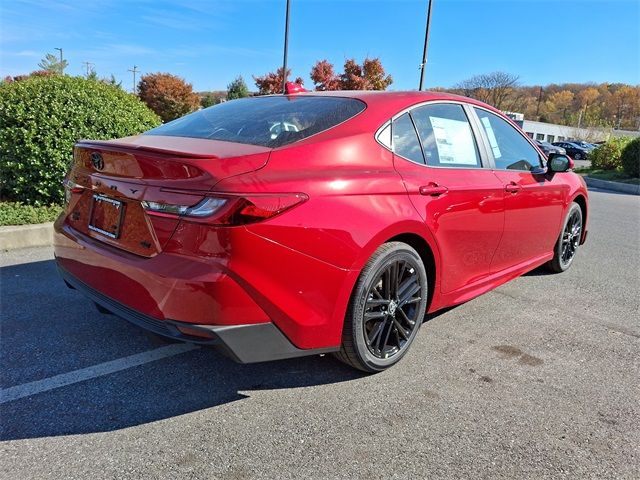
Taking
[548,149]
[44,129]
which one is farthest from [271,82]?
[44,129]

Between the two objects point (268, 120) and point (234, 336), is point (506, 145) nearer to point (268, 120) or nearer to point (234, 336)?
point (268, 120)

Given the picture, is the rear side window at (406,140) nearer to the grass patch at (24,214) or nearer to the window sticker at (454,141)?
the window sticker at (454,141)

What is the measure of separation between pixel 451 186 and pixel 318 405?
61.5 inches

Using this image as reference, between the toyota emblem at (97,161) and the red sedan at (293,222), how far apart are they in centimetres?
1

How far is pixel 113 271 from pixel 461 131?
8.11ft

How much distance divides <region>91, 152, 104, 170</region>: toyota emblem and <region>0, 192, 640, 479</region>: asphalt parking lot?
1147mm

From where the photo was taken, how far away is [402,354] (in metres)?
3.03

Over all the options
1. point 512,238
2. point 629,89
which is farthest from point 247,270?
point 629,89

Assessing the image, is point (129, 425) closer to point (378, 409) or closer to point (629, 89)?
point (378, 409)

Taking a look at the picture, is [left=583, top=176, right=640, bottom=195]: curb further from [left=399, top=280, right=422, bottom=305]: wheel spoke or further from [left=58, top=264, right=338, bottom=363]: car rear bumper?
[left=58, top=264, right=338, bottom=363]: car rear bumper

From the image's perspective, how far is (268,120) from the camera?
294 cm

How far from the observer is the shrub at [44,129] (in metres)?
5.74

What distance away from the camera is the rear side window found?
116 inches

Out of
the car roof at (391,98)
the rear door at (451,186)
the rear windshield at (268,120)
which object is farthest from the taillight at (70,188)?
the rear door at (451,186)
